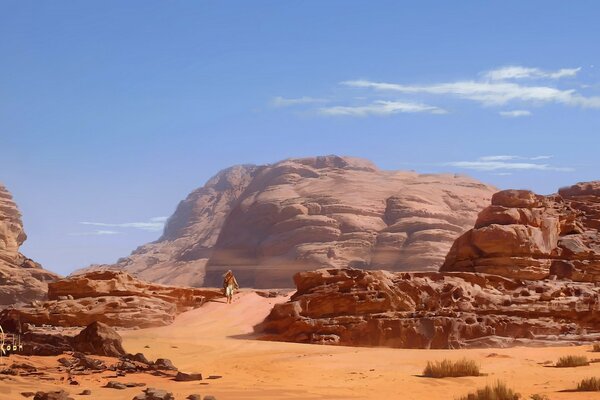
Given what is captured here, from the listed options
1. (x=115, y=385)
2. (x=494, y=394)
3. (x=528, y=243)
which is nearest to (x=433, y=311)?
(x=528, y=243)

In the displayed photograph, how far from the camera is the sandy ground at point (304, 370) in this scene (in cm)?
1047

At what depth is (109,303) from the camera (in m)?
24.2

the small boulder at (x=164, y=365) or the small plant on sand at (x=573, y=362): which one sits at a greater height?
the small boulder at (x=164, y=365)

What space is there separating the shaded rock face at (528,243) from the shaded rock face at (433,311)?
2.29 feet

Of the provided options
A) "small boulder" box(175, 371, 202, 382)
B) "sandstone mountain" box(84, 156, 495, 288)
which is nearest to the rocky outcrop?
"small boulder" box(175, 371, 202, 382)

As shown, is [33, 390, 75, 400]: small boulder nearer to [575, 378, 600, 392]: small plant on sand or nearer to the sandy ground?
the sandy ground

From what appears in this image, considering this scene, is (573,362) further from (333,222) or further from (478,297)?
(333,222)

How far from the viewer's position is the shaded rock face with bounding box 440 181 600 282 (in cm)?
2273

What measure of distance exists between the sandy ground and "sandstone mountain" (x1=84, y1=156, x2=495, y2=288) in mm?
40775

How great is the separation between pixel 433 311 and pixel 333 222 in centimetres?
4744

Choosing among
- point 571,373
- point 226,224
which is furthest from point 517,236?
point 226,224

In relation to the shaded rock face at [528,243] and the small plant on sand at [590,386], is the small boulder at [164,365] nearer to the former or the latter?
the small plant on sand at [590,386]

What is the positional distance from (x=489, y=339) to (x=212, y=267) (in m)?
56.0

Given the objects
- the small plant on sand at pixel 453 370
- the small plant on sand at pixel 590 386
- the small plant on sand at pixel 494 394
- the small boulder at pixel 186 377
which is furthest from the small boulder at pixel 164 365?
the small plant on sand at pixel 590 386
